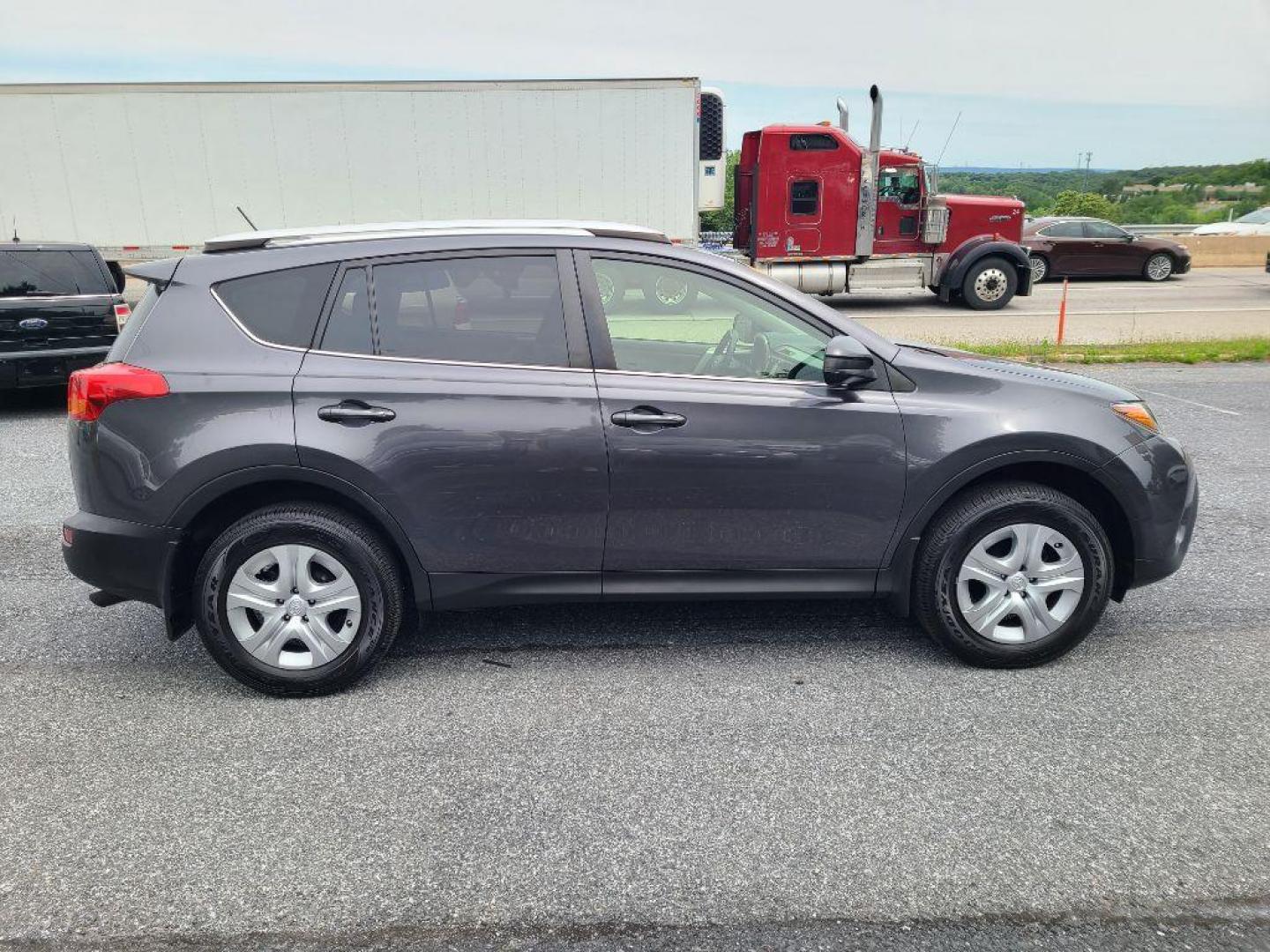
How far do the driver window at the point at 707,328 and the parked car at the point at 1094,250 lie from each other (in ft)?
68.6

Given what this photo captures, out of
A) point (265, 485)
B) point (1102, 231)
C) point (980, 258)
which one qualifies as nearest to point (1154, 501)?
point (265, 485)

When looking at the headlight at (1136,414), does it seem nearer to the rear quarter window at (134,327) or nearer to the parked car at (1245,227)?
the rear quarter window at (134,327)

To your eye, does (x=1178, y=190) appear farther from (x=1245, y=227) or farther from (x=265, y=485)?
(x=265, y=485)

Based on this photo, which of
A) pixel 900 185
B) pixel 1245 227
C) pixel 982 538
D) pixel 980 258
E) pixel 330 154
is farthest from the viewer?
pixel 1245 227

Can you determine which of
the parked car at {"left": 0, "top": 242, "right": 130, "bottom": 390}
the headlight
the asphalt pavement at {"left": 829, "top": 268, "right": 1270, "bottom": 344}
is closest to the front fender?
the asphalt pavement at {"left": 829, "top": 268, "right": 1270, "bottom": 344}

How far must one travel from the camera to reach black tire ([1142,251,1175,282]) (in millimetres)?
22969

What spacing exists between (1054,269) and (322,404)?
74.2 ft

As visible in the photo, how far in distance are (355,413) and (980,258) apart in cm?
1578

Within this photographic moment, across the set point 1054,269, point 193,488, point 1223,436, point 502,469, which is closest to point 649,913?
point 502,469

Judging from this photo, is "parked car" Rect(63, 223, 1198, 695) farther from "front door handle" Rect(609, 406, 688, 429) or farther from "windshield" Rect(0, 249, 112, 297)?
"windshield" Rect(0, 249, 112, 297)

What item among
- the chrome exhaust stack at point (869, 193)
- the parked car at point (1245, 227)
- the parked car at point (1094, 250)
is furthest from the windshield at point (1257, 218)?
the chrome exhaust stack at point (869, 193)

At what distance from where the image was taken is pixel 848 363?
366 centimetres

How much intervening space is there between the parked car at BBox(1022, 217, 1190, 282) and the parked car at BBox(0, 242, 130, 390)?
64.6 feet

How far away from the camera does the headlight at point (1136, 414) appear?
3.92 meters
